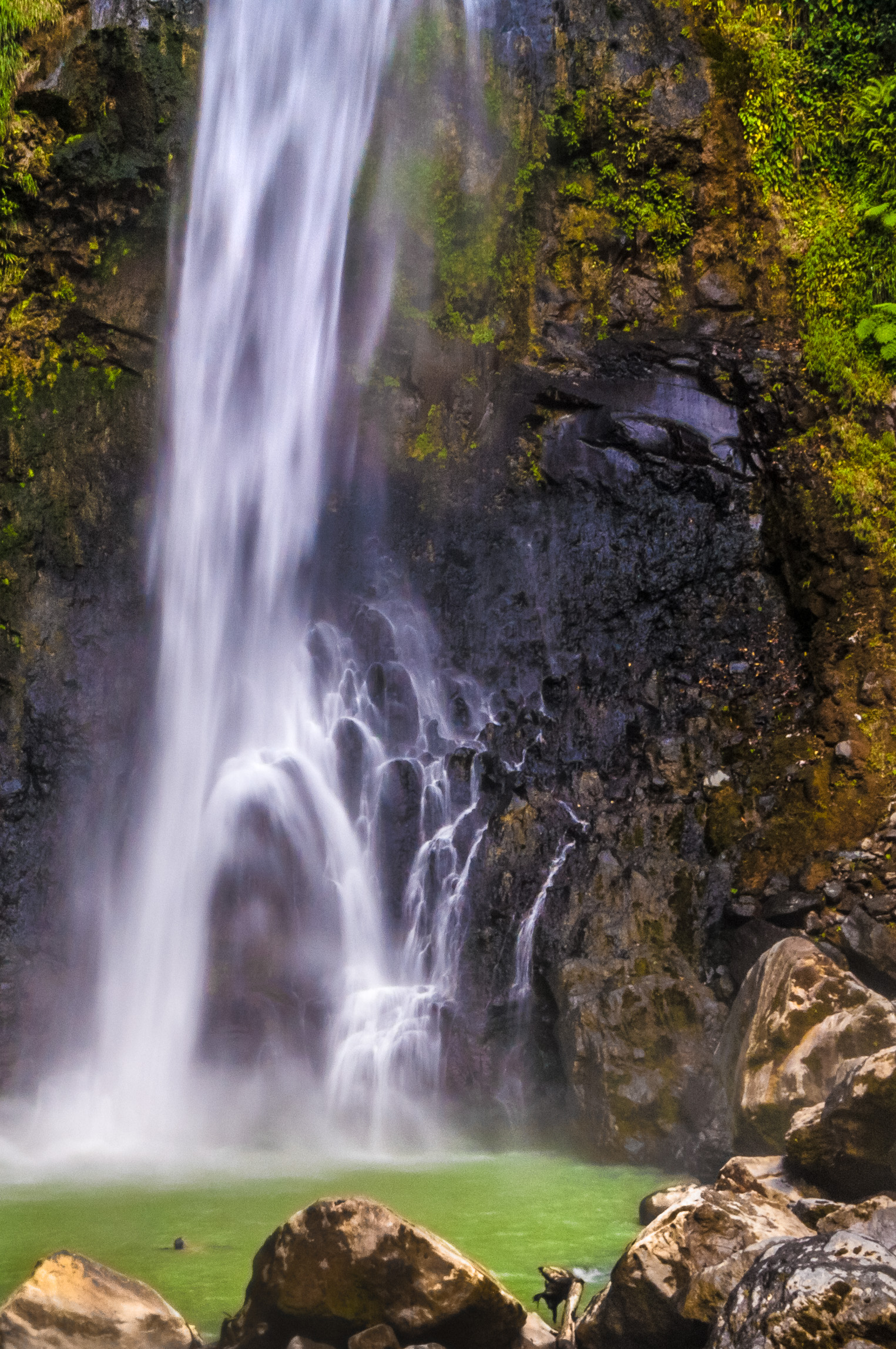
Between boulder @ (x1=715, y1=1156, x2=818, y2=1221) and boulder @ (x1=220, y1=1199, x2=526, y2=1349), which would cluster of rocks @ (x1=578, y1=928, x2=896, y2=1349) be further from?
boulder @ (x1=220, y1=1199, x2=526, y2=1349)

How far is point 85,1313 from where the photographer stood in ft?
12.1

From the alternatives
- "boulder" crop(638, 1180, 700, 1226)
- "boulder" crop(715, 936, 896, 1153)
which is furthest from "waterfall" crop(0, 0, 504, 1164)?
"boulder" crop(715, 936, 896, 1153)

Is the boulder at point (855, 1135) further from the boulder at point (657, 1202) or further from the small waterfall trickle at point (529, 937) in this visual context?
the small waterfall trickle at point (529, 937)

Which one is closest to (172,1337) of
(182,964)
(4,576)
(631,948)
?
(631,948)

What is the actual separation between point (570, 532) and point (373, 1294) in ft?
24.6

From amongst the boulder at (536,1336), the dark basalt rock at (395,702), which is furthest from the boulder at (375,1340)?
the dark basalt rock at (395,702)

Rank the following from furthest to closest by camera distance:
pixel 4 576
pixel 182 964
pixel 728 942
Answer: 1. pixel 4 576
2. pixel 182 964
3. pixel 728 942

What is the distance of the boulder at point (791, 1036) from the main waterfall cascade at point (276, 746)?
2.40 meters

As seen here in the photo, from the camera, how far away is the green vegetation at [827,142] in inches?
388

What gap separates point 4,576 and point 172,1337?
802cm

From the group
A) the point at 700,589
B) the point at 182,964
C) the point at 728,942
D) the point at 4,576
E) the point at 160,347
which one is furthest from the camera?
the point at 160,347

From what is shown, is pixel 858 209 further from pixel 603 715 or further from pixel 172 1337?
pixel 172 1337

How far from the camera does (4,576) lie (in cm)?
1016

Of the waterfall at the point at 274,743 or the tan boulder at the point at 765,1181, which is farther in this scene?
the waterfall at the point at 274,743
